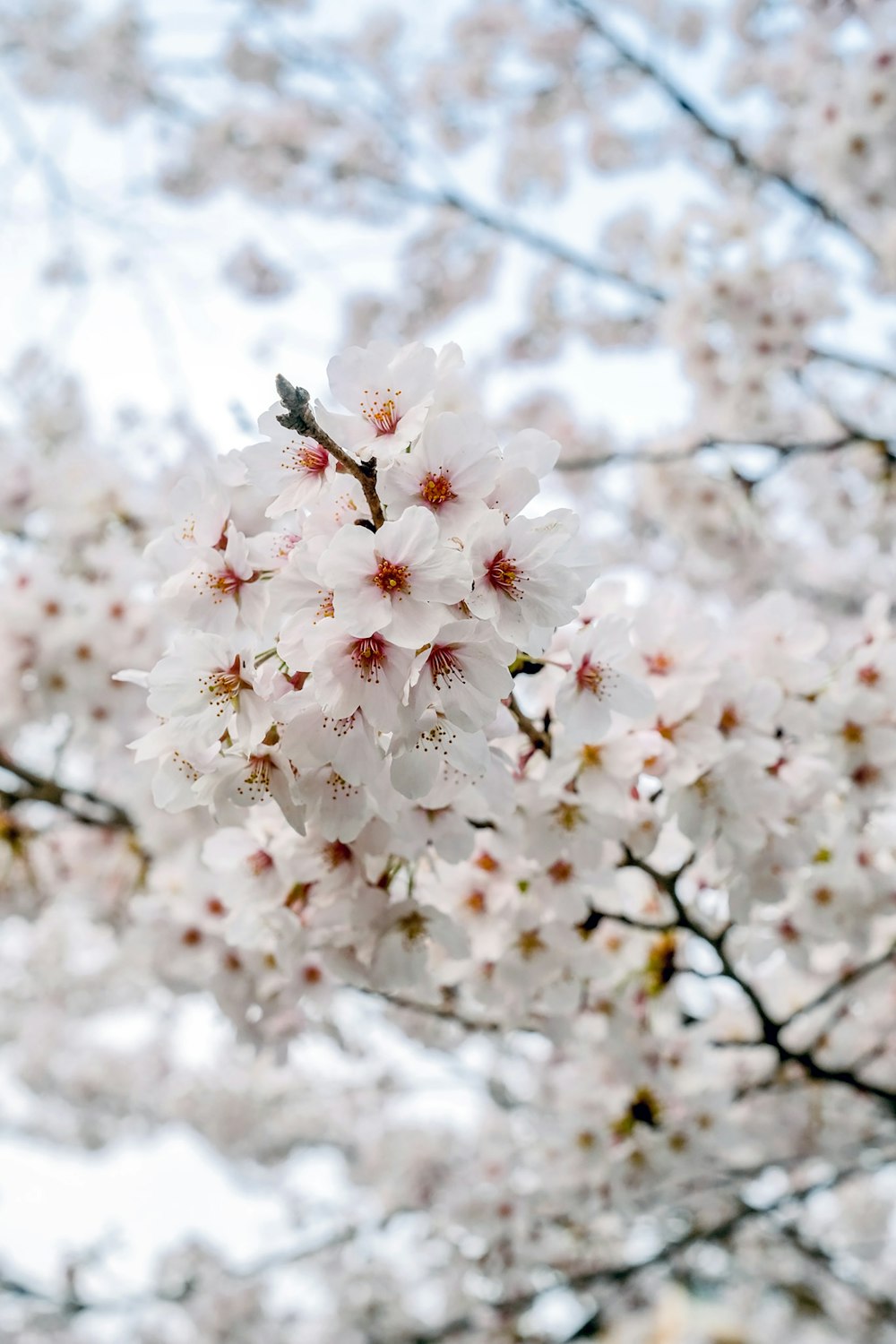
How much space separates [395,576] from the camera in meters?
1.08

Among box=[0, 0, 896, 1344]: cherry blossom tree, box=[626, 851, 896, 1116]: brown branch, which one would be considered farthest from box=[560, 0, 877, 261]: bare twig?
box=[626, 851, 896, 1116]: brown branch

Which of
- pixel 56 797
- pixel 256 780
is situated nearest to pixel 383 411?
pixel 256 780

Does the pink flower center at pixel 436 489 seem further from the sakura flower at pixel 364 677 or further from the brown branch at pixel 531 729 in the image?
the brown branch at pixel 531 729

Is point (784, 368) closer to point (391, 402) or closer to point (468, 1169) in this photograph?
point (391, 402)

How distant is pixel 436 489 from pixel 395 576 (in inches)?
5.3

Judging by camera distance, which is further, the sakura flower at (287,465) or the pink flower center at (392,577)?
the sakura flower at (287,465)

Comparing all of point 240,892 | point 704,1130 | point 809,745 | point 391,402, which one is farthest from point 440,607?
point 704,1130

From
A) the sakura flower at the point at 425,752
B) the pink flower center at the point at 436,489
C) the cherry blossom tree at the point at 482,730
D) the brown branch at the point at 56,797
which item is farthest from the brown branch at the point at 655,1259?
the pink flower center at the point at 436,489

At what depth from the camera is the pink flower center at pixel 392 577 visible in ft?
3.51

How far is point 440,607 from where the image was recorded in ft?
3.59

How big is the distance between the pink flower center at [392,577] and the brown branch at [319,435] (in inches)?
3.7

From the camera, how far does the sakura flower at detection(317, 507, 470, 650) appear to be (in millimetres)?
1048

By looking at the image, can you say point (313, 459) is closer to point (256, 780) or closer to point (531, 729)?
point (256, 780)

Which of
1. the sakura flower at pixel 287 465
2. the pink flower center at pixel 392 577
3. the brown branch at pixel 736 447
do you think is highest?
the brown branch at pixel 736 447
